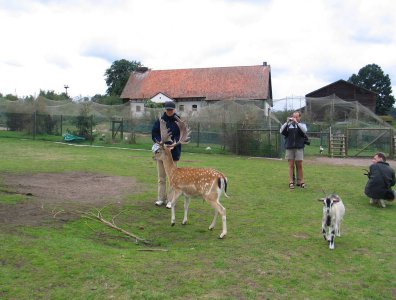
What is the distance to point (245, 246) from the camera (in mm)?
6652

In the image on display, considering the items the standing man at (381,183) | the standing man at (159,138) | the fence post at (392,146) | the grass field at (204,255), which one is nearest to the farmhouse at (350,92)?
the fence post at (392,146)

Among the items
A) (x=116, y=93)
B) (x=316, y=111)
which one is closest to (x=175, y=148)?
(x=316, y=111)

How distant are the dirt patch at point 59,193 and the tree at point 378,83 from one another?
71.5 m

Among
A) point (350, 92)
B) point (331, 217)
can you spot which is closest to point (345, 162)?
point (331, 217)

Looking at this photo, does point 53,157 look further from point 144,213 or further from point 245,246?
point 245,246

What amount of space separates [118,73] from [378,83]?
47559mm

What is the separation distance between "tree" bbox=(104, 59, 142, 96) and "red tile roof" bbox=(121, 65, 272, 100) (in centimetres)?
1868

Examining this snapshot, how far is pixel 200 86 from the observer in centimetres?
5275

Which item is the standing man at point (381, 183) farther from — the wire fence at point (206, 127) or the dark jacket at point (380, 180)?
the wire fence at point (206, 127)

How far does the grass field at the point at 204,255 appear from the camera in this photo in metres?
4.88

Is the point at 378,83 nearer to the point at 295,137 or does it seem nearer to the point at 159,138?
the point at 295,137

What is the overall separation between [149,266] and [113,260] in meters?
0.49

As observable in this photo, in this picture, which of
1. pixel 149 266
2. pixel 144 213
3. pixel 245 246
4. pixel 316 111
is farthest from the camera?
pixel 316 111

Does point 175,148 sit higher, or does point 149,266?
point 175,148
